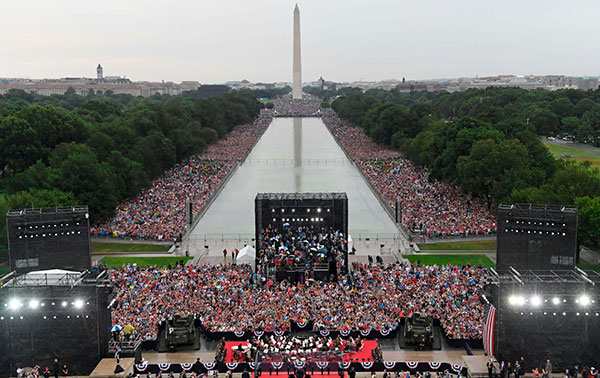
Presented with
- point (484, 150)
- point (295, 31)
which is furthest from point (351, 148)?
point (295, 31)

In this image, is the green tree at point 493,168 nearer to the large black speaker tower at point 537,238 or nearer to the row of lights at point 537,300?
the large black speaker tower at point 537,238

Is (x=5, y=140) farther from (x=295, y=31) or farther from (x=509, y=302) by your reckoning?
(x=295, y=31)

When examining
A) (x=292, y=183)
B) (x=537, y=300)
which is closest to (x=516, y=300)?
(x=537, y=300)

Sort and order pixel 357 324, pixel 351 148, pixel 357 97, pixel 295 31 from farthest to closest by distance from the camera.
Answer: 1. pixel 295 31
2. pixel 357 97
3. pixel 351 148
4. pixel 357 324

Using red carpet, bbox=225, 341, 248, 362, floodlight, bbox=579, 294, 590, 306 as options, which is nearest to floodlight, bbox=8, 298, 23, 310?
red carpet, bbox=225, 341, 248, 362

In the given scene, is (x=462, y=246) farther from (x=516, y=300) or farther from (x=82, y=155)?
(x=82, y=155)

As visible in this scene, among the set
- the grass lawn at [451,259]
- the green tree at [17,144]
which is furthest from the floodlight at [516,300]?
the green tree at [17,144]
